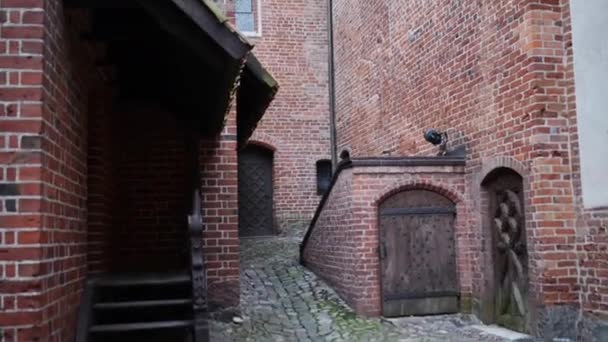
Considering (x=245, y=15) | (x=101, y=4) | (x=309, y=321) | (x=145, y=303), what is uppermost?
(x=245, y=15)

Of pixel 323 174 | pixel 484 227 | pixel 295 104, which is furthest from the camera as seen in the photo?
pixel 323 174

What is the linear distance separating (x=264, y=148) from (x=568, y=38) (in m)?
9.43

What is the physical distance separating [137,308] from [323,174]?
1075cm

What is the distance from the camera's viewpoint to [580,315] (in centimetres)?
621

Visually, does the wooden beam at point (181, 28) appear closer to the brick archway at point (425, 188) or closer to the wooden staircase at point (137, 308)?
the wooden staircase at point (137, 308)

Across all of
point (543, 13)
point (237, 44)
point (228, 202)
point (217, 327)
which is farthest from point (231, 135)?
point (543, 13)

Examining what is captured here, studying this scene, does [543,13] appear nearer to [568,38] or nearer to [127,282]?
[568,38]

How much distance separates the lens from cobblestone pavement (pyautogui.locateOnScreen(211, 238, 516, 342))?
22.4 ft

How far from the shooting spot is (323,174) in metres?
15.5

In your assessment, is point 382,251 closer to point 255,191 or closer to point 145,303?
point 145,303

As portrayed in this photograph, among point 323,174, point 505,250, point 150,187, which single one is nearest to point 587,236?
point 505,250

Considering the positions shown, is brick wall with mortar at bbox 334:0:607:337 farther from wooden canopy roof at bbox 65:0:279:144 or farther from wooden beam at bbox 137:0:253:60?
wooden beam at bbox 137:0:253:60

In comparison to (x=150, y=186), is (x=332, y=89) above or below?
above

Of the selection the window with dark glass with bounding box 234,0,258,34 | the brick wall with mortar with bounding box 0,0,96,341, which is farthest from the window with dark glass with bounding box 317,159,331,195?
the brick wall with mortar with bounding box 0,0,96,341
